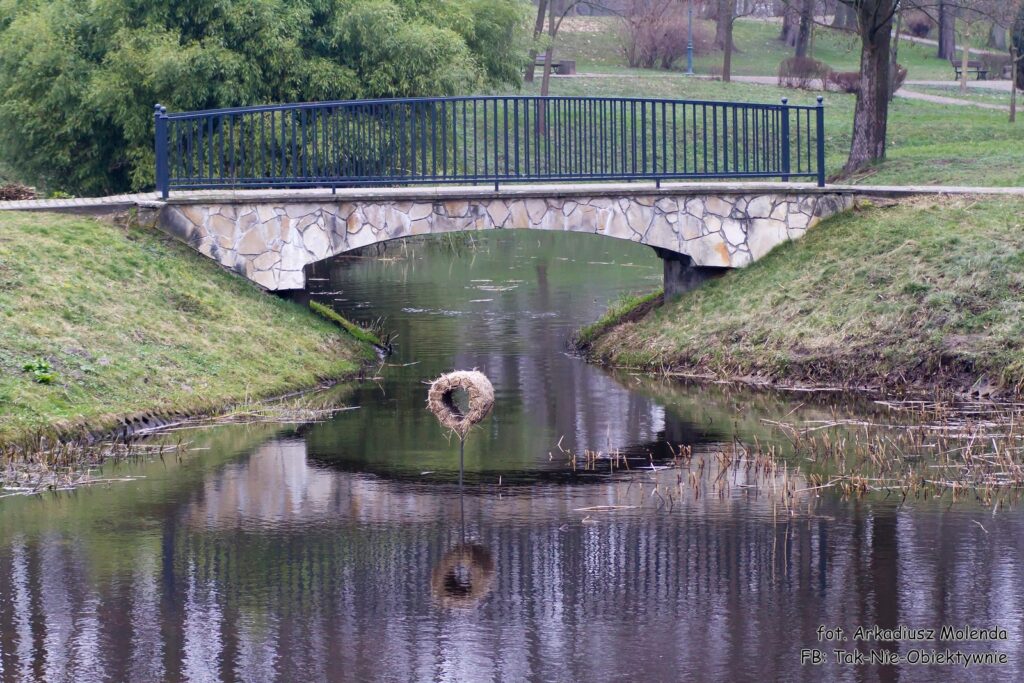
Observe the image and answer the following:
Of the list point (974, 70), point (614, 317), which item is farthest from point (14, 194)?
point (974, 70)

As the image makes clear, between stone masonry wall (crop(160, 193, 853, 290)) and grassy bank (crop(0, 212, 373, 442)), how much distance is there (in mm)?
294

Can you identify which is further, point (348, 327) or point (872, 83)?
point (872, 83)

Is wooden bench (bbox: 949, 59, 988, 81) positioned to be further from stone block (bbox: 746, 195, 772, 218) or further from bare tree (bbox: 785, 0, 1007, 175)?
stone block (bbox: 746, 195, 772, 218)

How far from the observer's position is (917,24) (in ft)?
219

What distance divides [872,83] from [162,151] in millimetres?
15990

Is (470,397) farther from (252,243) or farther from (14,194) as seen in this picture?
(14,194)

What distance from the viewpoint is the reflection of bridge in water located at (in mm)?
8570

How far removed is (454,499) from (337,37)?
1584cm

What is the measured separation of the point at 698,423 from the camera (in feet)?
51.5

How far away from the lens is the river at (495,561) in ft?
28.3

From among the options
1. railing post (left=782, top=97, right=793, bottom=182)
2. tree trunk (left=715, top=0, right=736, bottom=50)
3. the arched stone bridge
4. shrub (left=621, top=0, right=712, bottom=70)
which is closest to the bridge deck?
→ the arched stone bridge

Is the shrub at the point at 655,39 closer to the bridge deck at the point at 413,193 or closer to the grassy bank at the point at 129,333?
the bridge deck at the point at 413,193

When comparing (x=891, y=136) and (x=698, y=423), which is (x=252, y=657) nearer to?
(x=698, y=423)

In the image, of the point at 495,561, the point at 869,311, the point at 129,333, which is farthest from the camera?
the point at 869,311
